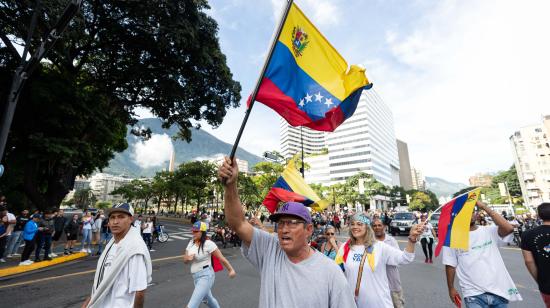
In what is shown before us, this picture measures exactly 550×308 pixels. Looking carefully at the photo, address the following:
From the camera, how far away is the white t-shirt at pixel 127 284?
236cm

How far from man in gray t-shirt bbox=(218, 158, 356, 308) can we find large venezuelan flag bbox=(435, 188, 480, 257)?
2210 mm

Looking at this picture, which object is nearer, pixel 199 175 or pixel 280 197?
pixel 280 197

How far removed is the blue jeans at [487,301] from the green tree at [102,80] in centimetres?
1455

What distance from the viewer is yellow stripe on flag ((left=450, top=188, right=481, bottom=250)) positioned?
318 centimetres

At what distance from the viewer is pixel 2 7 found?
11125 mm

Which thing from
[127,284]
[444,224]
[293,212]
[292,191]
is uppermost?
[292,191]

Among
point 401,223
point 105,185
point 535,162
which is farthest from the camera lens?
point 105,185

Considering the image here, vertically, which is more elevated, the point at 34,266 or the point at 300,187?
the point at 300,187

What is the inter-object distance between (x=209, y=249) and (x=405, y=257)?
2.95 metres

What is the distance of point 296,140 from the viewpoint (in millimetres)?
162500

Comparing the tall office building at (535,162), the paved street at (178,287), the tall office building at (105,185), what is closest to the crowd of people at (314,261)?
the paved street at (178,287)

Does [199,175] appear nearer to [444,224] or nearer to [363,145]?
[444,224]

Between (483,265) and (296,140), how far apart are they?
15997cm

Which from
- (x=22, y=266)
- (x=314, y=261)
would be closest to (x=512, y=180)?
(x=314, y=261)
